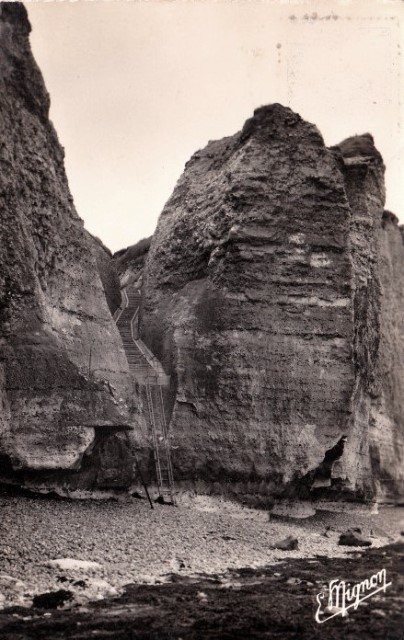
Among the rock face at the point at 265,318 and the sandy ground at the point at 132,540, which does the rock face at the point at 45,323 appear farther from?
the rock face at the point at 265,318

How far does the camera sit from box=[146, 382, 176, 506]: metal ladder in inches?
605

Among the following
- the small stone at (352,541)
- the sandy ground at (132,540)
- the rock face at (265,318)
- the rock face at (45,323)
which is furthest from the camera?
the rock face at (265,318)

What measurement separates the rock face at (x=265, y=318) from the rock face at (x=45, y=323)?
219 centimetres

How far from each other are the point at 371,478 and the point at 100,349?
947 cm

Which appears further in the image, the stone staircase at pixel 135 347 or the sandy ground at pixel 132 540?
the stone staircase at pixel 135 347

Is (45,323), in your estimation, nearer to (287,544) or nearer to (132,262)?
(287,544)

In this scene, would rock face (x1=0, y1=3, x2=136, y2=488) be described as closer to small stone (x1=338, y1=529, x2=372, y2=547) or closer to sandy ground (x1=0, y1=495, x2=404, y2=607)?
sandy ground (x1=0, y1=495, x2=404, y2=607)

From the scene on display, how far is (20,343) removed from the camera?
Result: 1315 centimetres

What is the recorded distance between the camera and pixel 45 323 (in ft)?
44.3

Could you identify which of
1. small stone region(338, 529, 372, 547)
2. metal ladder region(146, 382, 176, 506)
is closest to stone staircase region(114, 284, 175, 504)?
metal ladder region(146, 382, 176, 506)

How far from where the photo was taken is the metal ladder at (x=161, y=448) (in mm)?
15359

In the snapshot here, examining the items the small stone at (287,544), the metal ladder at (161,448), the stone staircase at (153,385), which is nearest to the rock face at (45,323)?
the metal ladder at (161,448)

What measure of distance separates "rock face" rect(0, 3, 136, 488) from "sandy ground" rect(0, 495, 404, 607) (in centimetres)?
89

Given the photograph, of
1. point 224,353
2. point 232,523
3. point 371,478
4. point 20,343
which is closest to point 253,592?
point 232,523
